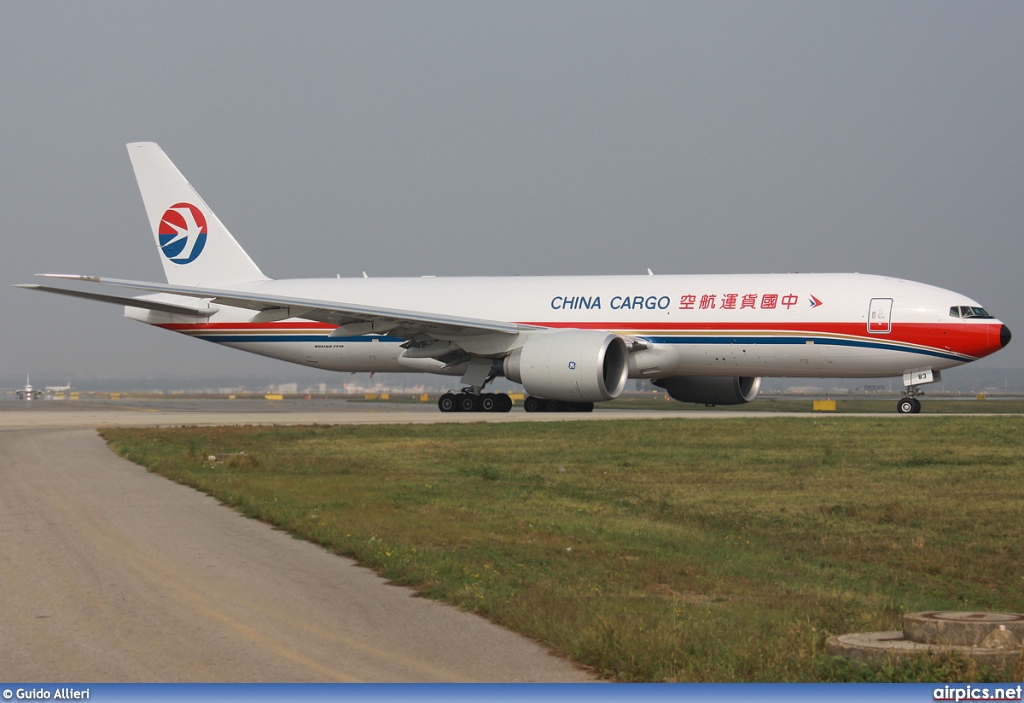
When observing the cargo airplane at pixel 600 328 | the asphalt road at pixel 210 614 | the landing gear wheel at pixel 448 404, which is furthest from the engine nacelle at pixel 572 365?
the asphalt road at pixel 210 614

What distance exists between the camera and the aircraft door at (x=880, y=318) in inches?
1094

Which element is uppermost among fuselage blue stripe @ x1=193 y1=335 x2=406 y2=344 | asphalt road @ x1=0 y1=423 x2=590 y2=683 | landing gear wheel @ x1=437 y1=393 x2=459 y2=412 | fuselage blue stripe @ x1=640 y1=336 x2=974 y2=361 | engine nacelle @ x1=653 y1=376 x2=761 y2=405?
fuselage blue stripe @ x1=193 y1=335 x2=406 y2=344

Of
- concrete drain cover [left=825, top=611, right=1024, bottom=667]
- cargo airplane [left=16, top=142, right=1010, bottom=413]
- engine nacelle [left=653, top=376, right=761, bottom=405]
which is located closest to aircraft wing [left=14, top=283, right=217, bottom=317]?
cargo airplane [left=16, top=142, right=1010, bottom=413]

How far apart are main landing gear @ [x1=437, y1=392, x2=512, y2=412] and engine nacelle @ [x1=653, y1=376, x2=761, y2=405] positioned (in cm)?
478

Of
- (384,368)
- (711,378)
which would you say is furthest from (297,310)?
(711,378)

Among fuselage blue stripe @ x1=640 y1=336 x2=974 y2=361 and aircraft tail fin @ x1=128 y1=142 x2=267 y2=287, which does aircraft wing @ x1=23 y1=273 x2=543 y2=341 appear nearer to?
fuselage blue stripe @ x1=640 y1=336 x2=974 y2=361

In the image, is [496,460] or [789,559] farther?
[496,460]

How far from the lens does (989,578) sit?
326 inches

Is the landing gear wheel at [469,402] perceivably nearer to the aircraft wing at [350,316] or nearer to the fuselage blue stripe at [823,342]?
the aircraft wing at [350,316]

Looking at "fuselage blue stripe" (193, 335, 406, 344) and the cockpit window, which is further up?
the cockpit window

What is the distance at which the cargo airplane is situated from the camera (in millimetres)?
27859

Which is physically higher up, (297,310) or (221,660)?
(297,310)

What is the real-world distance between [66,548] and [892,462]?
442 inches

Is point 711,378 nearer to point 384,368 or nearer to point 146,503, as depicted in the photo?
point 384,368
